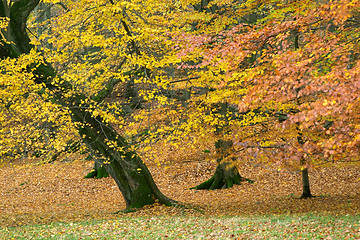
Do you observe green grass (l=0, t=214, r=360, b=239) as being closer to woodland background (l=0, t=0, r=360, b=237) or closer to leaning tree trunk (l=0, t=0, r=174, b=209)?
woodland background (l=0, t=0, r=360, b=237)

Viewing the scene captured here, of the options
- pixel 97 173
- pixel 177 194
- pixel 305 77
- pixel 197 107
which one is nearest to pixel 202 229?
pixel 305 77

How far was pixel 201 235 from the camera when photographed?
7.59m

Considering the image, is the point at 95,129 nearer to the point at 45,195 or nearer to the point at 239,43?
the point at 239,43

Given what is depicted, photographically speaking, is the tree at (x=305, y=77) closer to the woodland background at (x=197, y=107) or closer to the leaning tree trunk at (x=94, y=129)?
the woodland background at (x=197, y=107)

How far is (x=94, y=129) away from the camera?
11211 mm

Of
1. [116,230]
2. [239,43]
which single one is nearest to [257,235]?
[116,230]

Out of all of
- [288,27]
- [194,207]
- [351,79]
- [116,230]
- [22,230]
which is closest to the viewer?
[351,79]

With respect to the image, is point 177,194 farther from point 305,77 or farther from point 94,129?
point 305,77

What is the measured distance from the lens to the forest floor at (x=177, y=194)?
11.4m

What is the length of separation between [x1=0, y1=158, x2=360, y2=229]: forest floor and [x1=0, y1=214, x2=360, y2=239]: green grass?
1202 millimetres

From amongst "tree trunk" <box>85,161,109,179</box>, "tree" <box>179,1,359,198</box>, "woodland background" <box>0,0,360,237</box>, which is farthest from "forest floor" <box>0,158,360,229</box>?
"tree" <box>179,1,359,198</box>

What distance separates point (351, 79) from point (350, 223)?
12.0 feet

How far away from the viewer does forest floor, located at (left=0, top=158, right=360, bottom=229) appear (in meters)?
11.4

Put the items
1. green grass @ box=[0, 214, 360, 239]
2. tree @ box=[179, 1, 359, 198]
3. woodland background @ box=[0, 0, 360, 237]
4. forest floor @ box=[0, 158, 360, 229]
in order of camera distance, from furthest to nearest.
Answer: forest floor @ box=[0, 158, 360, 229] < woodland background @ box=[0, 0, 360, 237] < green grass @ box=[0, 214, 360, 239] < tree @ box=[179, 1, 359, 198]
